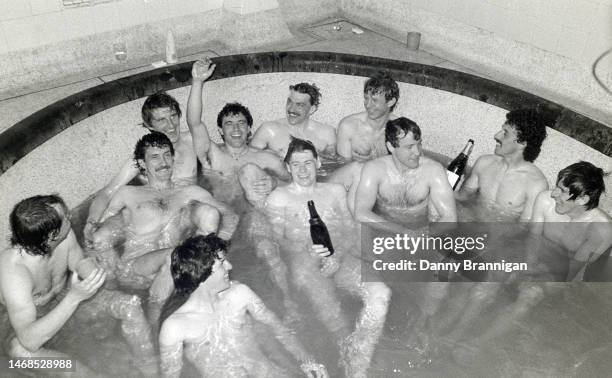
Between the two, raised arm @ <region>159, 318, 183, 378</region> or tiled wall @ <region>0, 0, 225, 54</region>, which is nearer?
raised arm @ <region>159, 318, 183, 378</region>

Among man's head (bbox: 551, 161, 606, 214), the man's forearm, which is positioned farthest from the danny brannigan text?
the man's forearm

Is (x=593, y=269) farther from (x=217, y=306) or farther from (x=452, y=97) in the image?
(x=217, y=306)

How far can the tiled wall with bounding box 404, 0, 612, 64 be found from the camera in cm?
456

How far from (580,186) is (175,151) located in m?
3.05

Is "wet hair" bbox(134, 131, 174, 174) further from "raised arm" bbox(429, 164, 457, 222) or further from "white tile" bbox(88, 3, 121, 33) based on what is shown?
"raised arm" bbox(429, 164, 457, 222)

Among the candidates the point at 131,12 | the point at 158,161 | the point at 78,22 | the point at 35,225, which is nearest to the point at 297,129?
the point at 158,161

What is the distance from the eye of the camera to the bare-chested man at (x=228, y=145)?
4.39m

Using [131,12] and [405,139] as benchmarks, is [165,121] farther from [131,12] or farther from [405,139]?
[405,139]

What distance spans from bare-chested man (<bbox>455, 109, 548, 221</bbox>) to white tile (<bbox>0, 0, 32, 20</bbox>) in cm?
411

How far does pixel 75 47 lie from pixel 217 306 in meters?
3.30

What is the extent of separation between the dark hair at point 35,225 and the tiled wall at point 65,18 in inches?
96.6

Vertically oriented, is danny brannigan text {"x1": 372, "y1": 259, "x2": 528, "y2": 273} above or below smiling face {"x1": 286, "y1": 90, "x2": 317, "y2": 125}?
below

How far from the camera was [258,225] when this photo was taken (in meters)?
4.27

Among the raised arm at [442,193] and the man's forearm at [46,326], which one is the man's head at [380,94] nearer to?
the raised arm at [442,193]
